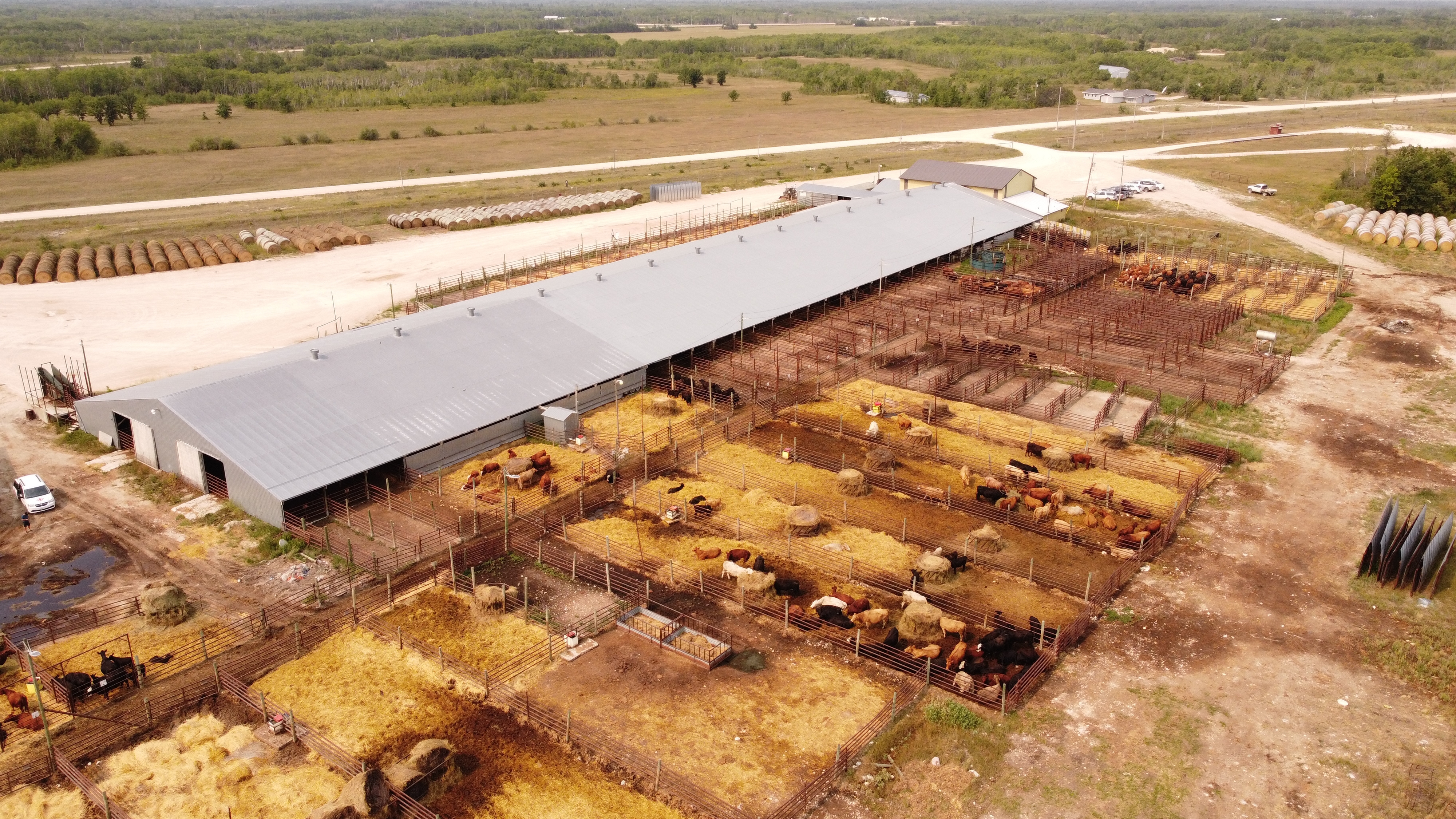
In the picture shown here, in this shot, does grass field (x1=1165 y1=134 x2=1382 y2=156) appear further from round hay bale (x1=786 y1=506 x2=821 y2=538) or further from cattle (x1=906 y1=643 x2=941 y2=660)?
cattle (x1=906 y1=643 x2=941 y2=660)

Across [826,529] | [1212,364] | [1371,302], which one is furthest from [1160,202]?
[826,529]

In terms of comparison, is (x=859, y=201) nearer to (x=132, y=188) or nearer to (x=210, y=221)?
(x=210, y=221)

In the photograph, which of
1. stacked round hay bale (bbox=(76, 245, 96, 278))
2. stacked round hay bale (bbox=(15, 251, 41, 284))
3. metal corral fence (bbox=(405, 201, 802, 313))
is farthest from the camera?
stacked round hay bale (bbox=(76, 245, 96, 278))

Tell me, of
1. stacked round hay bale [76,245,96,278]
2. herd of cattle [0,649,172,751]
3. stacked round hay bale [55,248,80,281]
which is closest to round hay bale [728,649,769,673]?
herd of cattle [0,649,172,751]

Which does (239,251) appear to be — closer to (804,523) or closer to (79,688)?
(79,688)

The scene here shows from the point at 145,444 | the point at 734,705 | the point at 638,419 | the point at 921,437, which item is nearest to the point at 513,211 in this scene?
the point at 638,419
